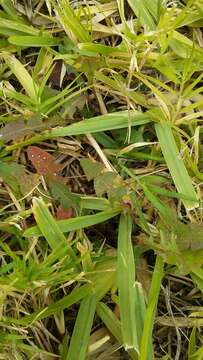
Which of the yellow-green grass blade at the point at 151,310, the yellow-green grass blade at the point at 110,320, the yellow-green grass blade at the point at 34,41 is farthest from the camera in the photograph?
the yellow-green grass blade at the point at 34,41

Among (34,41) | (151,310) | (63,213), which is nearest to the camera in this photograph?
(151,310)

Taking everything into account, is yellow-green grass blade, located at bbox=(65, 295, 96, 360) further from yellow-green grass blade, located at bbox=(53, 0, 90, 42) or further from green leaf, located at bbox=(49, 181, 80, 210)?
yellow-green grass blade, located at bbox=(53, 0, 90, 42)

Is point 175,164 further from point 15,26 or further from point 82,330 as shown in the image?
point 15,26

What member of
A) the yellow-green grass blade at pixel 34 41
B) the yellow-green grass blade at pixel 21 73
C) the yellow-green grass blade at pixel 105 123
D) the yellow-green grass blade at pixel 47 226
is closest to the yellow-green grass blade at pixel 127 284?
the yellow-green grass blade at pixel 47 226

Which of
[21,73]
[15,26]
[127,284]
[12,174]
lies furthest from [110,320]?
[15,26]

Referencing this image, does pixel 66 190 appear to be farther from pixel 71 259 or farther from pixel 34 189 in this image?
pixel 71 259

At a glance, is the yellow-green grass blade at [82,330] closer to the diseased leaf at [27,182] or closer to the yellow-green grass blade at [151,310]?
the yellow-green grass blade at [151,310]
